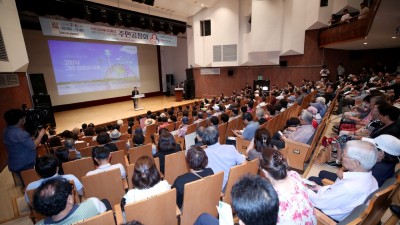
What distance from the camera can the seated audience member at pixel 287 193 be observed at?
4.30ft

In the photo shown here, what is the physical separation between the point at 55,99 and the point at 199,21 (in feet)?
30.8

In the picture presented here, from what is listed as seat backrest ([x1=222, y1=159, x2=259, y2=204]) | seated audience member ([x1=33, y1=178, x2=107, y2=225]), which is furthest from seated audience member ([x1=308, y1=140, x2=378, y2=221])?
seated audience member ([x1=33, y1=178, x2=107, y2=225])

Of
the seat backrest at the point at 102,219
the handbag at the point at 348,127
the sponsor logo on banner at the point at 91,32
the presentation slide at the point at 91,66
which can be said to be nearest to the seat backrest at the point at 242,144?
the handbag at the point at 348,127

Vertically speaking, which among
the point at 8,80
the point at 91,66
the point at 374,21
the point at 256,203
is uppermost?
the point at 374,21

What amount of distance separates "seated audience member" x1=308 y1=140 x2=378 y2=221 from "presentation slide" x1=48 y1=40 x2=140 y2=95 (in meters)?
11.9

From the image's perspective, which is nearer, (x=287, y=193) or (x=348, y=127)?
(x=287, y=193)

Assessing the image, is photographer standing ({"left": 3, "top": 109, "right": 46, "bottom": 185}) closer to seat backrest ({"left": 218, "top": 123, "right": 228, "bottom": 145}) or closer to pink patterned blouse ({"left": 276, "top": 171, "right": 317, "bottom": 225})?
seat backrest ({"left": 218, "top": 123, "right": 228, "bottom": 145})

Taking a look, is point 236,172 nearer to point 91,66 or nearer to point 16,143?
point 16,143

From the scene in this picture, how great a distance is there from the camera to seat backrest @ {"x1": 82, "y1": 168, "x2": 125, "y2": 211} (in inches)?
82.7

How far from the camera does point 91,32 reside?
783 centimetres

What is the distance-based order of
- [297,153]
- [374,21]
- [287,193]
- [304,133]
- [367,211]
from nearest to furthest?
[367,211]
[287,193]
[297,153]
[304,133]
[374,21]

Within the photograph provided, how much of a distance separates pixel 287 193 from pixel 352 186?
0.61 m

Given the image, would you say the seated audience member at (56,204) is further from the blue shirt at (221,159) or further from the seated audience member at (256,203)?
the blue shirt at (221,159)

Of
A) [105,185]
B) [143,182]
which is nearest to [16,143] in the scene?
[105,185]
